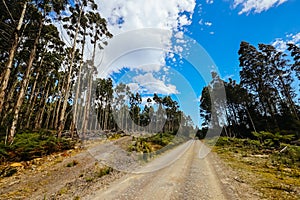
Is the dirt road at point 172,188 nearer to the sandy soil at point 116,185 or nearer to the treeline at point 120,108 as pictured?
the sandy soil at point 116,185

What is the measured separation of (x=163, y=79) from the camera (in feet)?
37.6

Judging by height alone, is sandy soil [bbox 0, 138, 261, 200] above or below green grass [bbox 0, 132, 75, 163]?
below

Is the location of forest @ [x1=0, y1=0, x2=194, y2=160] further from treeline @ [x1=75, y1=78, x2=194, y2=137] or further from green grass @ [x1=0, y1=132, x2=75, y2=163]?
treeline @ [x1=75, y1=78, x2=194, y2=137]

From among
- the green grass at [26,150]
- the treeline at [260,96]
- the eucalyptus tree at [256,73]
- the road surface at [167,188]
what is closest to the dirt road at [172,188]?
the road surface at [167,188]

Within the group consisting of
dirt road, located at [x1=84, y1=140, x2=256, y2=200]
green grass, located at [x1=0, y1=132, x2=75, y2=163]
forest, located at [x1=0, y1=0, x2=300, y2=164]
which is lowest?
dirt road, located at [x1=84, y1=140, x2=256, y2=200]

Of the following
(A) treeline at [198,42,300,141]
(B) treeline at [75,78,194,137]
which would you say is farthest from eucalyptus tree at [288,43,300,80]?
(B) treeline at [75,78,194,137]

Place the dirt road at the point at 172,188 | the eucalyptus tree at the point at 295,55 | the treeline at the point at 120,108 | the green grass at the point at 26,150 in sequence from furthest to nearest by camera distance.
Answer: the treeline at the point at 120,108, the eucalyptus tree at the point at 295,55, the green grass at the point at 26,150, the dirt road at the point at 172,188

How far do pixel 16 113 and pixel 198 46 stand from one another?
471 inches

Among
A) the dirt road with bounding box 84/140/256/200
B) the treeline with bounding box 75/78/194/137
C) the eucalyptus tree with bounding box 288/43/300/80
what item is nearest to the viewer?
the dirt road with bounding box 84/140/256/200

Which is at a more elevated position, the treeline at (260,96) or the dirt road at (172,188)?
the treeline at (260,96)

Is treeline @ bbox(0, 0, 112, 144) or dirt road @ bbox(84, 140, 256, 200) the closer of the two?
dirt road @ bbox(84, 140, 256, 200)

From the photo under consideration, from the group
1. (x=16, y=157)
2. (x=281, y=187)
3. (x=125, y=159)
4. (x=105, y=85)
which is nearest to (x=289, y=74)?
(x=281, y=187)

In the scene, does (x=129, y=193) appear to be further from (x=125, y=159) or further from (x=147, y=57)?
(x=147, y=57)

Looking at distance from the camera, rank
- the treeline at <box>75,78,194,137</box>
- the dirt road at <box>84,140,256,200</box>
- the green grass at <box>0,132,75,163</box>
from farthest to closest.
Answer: the treeline at <box>75,78,194,137</box>
the green grass at <box>0,132,75,163</box>
the dirt road at <box>84,140,256,200</box>
